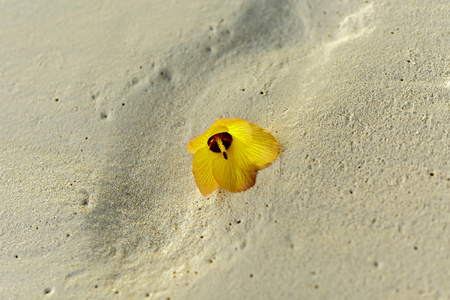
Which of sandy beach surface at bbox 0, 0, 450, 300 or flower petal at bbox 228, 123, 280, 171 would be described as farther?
flower petal at bbox 228, 123, 280, 171

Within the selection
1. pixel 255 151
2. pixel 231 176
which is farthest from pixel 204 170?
pixel 255 151

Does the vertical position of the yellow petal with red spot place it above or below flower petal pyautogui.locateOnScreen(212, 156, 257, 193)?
above

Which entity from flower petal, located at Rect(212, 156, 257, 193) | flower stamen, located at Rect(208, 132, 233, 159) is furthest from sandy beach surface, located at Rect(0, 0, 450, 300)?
flower stamen, located at Rect(208, 132, 233, 159)

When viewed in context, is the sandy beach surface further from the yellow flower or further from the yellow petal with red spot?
the yellow petal with red spot

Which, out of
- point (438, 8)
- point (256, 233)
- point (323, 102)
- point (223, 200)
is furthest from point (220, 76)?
point (438, 8)

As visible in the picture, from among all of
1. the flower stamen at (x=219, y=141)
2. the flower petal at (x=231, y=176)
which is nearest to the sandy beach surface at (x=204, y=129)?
the flower petal at (x=231, y=176)

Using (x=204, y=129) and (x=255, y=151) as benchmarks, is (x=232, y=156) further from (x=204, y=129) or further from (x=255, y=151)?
(x=204, y=129)
